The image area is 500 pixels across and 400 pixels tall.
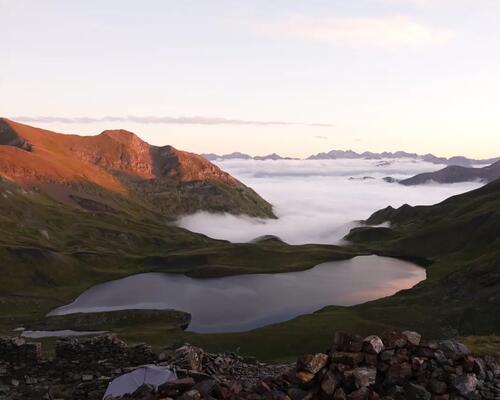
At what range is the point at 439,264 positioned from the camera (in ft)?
656

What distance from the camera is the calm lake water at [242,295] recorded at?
461 feet

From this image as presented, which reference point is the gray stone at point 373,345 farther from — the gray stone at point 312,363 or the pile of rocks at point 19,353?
the pile of rocks at point 19,353

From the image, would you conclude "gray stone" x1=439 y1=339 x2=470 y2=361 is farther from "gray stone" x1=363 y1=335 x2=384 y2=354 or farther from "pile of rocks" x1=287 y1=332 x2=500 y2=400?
"gray stone" x1=363 y1=335 x2=384 y2=354

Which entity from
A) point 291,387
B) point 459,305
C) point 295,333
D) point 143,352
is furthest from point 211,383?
point 459,305

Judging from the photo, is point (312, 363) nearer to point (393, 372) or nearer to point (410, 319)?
point (393, 372)

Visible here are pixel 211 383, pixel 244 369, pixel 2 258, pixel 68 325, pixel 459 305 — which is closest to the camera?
pixel 211 383

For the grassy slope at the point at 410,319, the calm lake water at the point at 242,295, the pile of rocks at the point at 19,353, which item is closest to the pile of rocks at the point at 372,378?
the pile of rocks at the point at 19,353

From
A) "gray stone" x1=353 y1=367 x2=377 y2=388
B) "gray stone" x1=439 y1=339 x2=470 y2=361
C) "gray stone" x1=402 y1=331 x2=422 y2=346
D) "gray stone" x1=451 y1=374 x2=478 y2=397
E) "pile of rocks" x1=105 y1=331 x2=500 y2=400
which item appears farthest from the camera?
"gray stone" x1=402 y1=331 x2=422 y2=346

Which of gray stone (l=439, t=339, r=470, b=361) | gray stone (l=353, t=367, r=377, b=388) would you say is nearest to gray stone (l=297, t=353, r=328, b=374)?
gray stone (l=353, t=367, r=377, b=388)

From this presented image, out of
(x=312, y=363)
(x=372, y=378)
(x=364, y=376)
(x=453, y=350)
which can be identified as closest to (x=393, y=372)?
(x=372, y=378)

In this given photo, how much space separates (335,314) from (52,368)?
89.0 m

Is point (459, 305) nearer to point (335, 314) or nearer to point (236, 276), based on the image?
point (335, 314)

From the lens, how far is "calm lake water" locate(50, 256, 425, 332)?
141 metres

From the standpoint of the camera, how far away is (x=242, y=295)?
166 metres
